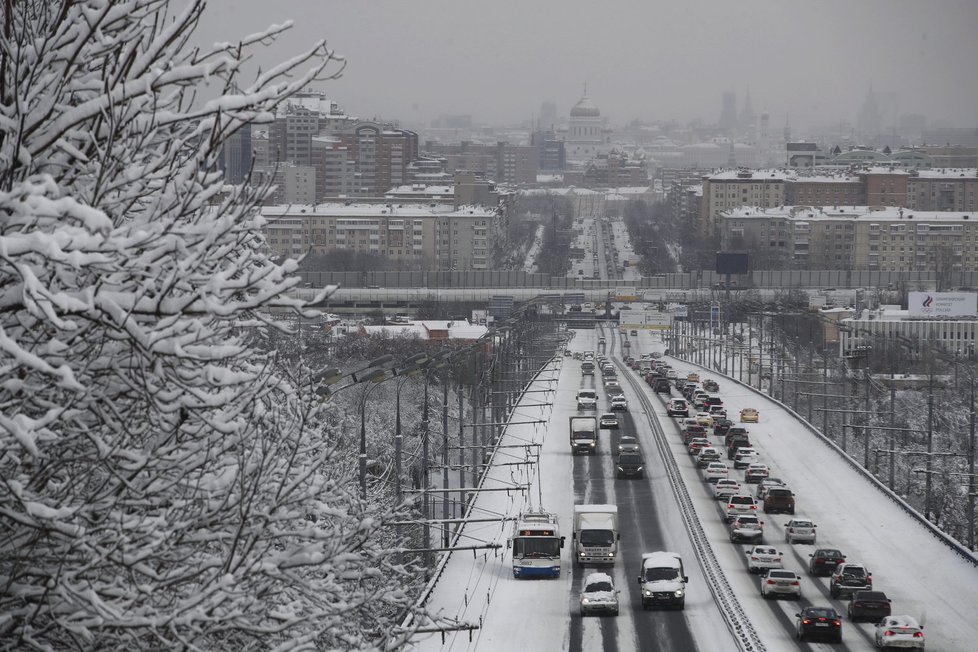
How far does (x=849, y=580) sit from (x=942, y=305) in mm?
56466

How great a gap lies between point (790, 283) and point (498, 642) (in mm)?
93757

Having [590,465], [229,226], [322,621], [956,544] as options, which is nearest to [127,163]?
[229,226]

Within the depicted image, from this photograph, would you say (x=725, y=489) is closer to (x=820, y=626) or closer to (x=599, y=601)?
(x=599, y=601)

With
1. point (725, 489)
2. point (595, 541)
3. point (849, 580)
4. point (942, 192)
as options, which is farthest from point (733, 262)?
point (942, 192)

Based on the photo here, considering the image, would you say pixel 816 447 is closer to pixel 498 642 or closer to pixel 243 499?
pixel 498 642

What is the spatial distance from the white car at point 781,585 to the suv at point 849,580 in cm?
67

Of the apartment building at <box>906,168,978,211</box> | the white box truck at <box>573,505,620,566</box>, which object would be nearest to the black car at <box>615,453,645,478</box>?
the white box truck at <box>573,505,620,566</box>

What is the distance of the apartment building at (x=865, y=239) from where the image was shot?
12344cm

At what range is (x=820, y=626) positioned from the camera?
18953 millimetres

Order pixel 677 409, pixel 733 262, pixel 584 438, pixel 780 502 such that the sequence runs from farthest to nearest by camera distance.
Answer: pixel 733 262 < pixel 677 409 < pixel 584 438 < pixel 780 502

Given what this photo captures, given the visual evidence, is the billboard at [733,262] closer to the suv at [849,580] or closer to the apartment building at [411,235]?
the apartment building at [411,235]

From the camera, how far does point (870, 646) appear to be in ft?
62.1

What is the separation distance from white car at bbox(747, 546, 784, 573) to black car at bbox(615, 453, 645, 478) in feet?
34.7

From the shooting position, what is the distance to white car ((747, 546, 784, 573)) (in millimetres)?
23891
